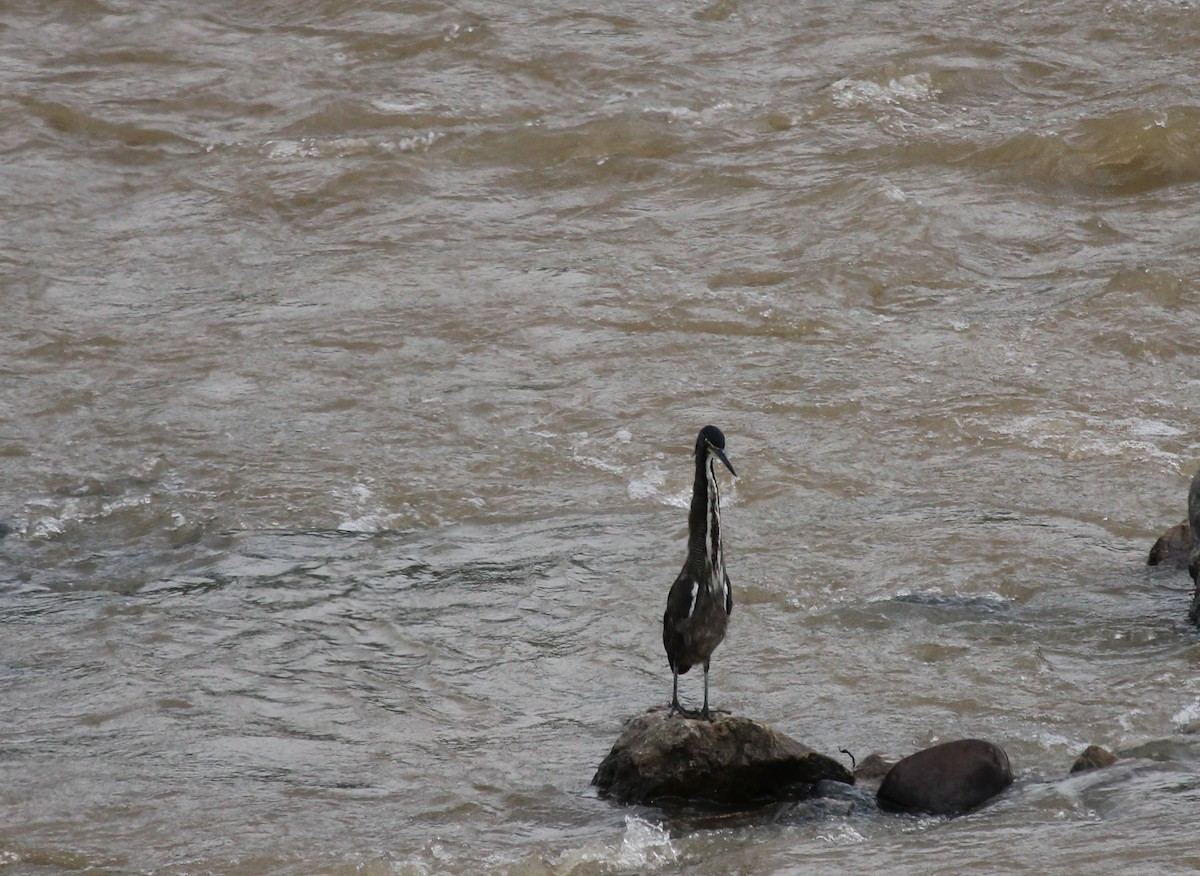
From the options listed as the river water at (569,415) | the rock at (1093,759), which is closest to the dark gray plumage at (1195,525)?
the river water at (569,415)

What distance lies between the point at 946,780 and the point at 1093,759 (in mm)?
677

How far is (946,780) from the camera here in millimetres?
6527

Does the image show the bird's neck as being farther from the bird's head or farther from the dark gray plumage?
the dark gray plumage

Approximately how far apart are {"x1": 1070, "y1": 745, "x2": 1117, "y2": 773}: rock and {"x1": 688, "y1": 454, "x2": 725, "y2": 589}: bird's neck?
65.1 inches

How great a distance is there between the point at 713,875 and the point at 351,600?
3.87 m

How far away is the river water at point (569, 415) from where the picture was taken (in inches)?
291

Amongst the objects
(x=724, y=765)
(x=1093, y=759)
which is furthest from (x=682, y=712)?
(x=1093, y=759)

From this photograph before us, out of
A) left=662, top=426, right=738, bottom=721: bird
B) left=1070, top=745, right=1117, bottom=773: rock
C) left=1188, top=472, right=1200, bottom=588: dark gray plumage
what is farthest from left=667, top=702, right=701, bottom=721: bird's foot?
left=1188, top=472, right=1200, bottom=588: dark gray plumage

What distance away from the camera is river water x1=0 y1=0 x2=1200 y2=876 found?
24.3 feet

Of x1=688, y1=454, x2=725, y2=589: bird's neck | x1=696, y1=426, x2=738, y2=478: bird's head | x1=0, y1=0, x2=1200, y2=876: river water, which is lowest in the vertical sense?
x1=0, y1=0, x2=1200, y2=876: river water

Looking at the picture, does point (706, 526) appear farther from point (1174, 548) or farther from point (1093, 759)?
point (1174, 548)

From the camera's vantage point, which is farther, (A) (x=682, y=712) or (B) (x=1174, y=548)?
(B) (x=1174, y=548)

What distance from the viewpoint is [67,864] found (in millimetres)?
6797

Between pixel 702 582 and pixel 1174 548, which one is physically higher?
pixel 702 582
